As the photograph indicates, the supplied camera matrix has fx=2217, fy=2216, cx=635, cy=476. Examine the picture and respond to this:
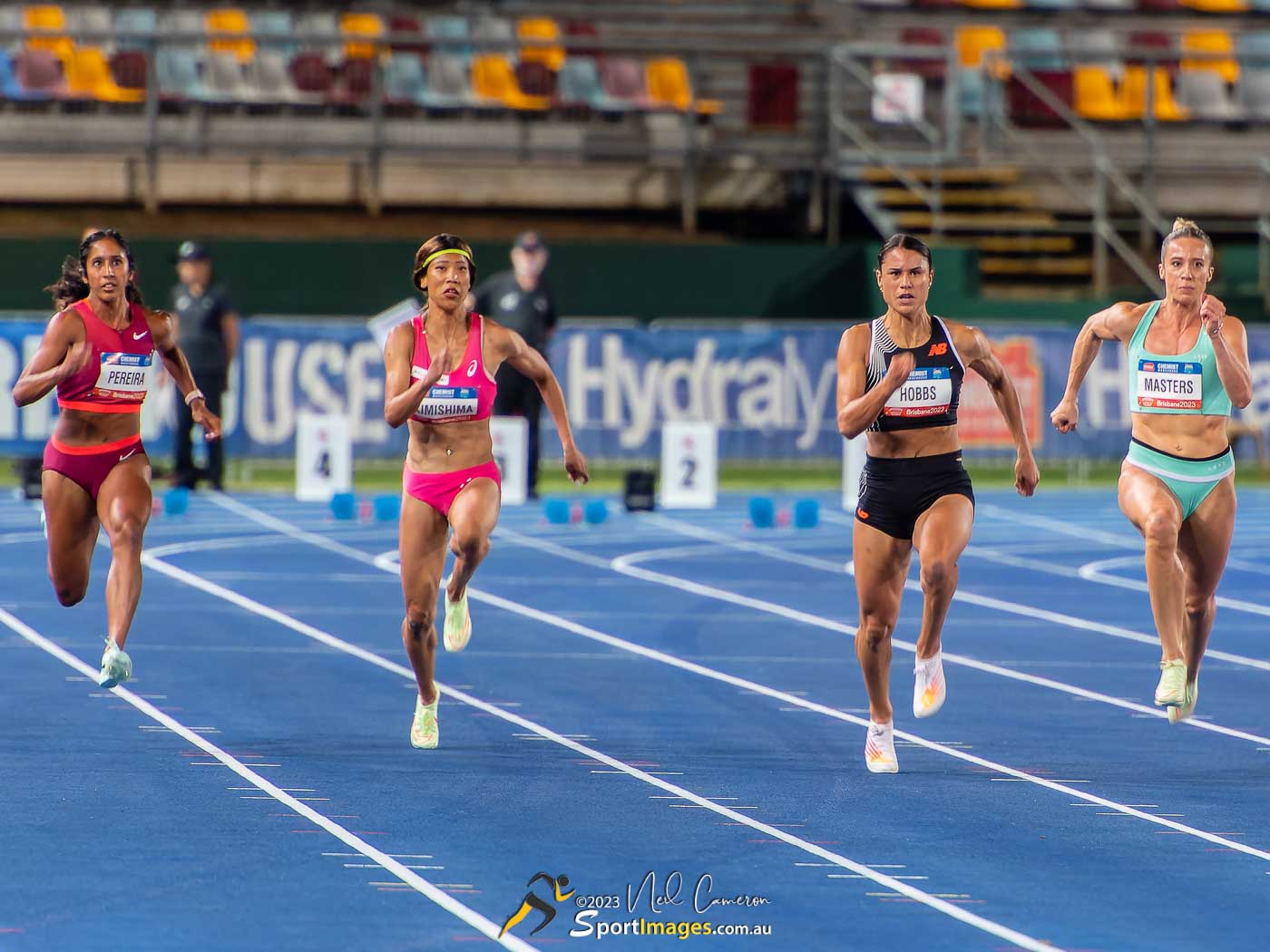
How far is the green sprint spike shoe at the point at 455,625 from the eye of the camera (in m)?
9.84

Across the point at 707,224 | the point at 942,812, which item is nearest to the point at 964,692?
the point at 942,812

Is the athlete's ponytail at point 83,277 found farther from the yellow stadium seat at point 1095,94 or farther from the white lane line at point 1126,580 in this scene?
the yellow stadium seat at point 1095,94

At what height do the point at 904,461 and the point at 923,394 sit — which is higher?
the point at 923,394

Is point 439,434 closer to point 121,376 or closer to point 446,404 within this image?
point 446,404

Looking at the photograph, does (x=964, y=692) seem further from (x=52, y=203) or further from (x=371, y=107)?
(x=52, y=203)

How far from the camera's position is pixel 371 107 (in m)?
25.0

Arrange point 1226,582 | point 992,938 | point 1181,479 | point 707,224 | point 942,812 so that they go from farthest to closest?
1. point 707,224
2. point 1226,582
3. point 1181,479
4. point 942,812
5. point 992,938

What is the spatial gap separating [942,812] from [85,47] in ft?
67.4

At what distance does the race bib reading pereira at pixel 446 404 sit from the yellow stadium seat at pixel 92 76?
700 inches

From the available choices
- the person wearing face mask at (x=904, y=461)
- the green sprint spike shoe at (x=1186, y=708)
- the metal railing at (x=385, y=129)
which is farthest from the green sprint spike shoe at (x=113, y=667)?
the metal railing at (x=385, y=129)

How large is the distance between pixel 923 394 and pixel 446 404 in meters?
1.87

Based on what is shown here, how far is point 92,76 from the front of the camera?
1010 inches

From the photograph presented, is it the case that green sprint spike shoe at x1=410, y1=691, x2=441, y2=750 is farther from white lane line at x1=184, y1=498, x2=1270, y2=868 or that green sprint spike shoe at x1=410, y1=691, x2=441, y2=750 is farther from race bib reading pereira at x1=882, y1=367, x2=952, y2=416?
race bib reading pereira at x1=882, y1=367, x2=952, y2=416

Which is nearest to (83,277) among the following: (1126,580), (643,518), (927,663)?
(927,663)
